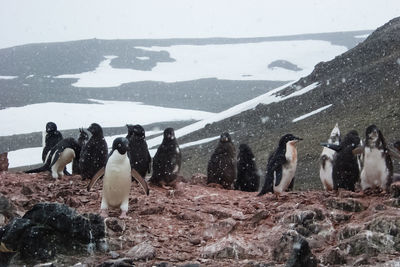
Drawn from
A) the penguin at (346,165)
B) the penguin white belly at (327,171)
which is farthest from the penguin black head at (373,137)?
the penguin white belly at (327,171)

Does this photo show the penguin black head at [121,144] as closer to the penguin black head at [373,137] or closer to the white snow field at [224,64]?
the penguin black head at [373,137]

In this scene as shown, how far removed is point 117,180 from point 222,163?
4.46 metres

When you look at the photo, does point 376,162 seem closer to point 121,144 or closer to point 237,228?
point 237,228

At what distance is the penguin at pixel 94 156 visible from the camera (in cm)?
1068

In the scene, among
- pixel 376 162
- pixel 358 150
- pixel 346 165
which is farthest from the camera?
pixel 346 165

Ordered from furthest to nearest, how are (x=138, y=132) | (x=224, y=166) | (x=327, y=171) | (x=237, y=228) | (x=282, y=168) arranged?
(x=224, y=166)
(x=327, y=171)
(x=138, y=132)
(x=282, y=168)
(x=237, y=228)

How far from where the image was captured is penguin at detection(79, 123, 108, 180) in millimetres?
10680

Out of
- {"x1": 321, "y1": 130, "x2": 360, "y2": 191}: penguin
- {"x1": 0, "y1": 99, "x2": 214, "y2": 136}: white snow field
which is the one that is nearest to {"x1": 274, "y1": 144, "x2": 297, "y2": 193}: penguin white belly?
{"x1": 321, "y1": 130, "x2": 360, "y2": 191}: penguin

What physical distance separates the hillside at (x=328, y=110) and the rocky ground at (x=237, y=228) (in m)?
13.5

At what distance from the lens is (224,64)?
116500 mm

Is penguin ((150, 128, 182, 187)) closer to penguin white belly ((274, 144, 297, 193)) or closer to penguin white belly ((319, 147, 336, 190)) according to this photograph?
penguin white belly ((274, 144, 297, 193))

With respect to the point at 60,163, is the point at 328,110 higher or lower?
higher

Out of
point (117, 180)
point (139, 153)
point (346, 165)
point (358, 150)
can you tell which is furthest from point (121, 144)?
point (346, 165)

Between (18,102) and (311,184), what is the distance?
5786 centimetres
